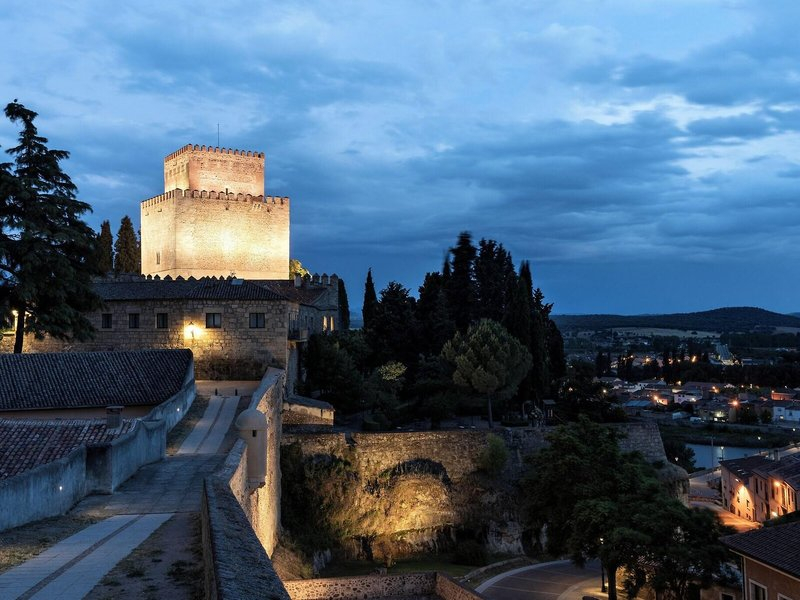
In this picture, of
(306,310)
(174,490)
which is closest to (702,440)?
(306,310)

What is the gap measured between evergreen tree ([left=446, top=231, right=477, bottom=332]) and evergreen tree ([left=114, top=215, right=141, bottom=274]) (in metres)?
19.8

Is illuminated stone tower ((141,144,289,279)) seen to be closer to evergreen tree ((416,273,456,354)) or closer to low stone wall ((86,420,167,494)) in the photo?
evergreen tree ((416,273,456,354))

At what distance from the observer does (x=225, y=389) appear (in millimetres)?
25969

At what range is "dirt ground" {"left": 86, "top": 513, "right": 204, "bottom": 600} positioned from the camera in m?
6.61

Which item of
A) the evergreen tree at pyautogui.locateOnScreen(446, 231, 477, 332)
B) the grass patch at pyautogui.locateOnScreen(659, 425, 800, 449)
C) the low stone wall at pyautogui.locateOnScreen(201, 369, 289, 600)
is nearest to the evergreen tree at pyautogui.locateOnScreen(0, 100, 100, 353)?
the low stone wall at pyautogui.locateOnScreen(201, 369, 289, 600)

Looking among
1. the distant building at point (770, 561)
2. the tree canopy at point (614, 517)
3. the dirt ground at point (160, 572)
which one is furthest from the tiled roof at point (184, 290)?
the dirt ground at point (160, 572)

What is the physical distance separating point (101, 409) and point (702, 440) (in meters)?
66.9

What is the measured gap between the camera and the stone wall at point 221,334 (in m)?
28.6

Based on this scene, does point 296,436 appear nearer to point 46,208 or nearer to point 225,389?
point 225,389

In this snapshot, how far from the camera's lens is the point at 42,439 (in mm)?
13375

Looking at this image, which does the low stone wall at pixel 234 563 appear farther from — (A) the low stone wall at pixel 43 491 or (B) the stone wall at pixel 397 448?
(B) the stone wall at pixel 397 448

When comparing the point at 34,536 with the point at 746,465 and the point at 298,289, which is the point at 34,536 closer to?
the point at 298,289

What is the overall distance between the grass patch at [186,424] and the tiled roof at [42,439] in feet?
8.69

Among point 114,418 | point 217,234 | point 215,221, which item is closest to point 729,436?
point 217,234
